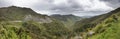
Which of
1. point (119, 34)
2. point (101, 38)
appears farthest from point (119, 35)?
point (101, 38)

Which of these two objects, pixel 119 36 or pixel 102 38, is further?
pixel 102 38

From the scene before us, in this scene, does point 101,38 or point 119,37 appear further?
point 101,38

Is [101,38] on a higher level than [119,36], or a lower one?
lower

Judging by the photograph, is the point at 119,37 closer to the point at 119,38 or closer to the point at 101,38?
the point at 119,38

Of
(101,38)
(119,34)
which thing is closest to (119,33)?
(119,34)

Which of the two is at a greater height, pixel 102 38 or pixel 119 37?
pixel 119 37

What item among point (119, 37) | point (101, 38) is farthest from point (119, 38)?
point (101, 38)

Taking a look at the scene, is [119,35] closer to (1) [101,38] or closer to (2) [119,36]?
(2) [119,36]
